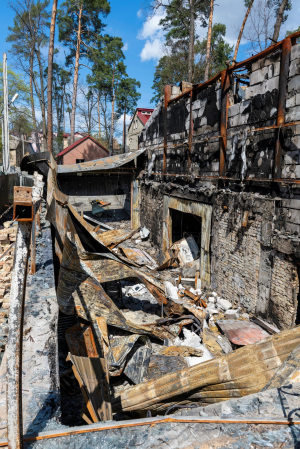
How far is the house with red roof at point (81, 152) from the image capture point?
2614 cm

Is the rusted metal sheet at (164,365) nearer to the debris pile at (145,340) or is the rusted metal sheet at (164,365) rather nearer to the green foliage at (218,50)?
the debris pile at (145,340)

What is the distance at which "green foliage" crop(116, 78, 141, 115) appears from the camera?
1088 inches

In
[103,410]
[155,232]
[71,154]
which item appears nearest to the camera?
[103,410]

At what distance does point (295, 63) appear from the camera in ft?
17.2

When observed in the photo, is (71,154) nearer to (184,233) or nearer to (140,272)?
(184,233)

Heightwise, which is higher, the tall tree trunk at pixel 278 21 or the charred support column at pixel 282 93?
the tall tree trunk at pixel 278 21

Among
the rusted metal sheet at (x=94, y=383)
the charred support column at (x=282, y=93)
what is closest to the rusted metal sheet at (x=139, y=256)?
the charred support column at (x=282, y=93)

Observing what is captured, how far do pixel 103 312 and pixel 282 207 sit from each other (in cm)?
389

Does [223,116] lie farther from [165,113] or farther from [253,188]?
[165,113]

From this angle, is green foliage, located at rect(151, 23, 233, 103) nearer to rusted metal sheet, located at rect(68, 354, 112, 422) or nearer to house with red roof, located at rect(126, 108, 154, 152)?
house with red roof, located at rect(126, 108, 154, 152)

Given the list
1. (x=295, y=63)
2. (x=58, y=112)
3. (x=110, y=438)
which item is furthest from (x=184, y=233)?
(x=58, y=112)

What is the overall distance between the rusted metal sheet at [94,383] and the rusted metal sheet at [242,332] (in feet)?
10.9

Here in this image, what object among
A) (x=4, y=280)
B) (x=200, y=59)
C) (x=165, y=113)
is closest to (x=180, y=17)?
(x=200, y=59)

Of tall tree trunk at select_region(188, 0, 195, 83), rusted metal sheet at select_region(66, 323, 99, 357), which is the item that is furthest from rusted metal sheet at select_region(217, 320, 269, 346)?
tall tree trunk at select_region(188, 0, 195, 83)
